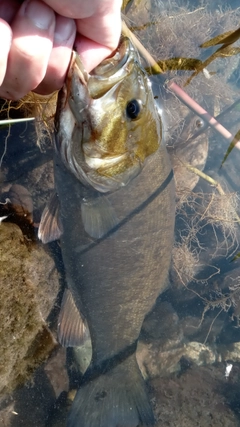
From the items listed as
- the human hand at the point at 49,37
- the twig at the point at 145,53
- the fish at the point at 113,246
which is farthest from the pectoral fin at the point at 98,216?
the twig at the point at 145,53

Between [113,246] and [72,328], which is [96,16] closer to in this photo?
[113,246]

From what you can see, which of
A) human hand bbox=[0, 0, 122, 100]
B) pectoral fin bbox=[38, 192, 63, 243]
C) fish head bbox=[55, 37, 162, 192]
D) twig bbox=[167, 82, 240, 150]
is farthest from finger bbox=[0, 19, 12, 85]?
twig bbox=[167, 82, 240, 150]


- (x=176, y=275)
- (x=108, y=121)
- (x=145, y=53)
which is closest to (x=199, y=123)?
(x=145, y=53)

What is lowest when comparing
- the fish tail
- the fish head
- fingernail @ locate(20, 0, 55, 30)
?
the fish tail

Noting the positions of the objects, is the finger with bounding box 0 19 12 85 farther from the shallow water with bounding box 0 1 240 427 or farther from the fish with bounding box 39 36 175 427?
the shallow water with bounding box 0 1 240 427

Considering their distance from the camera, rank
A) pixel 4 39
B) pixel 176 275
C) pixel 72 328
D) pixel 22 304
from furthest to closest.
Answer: pixel 176 275
pixel 22 304
pixel 72 328
pixel 4 39

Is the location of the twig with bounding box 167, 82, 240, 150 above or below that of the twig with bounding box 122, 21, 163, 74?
below
